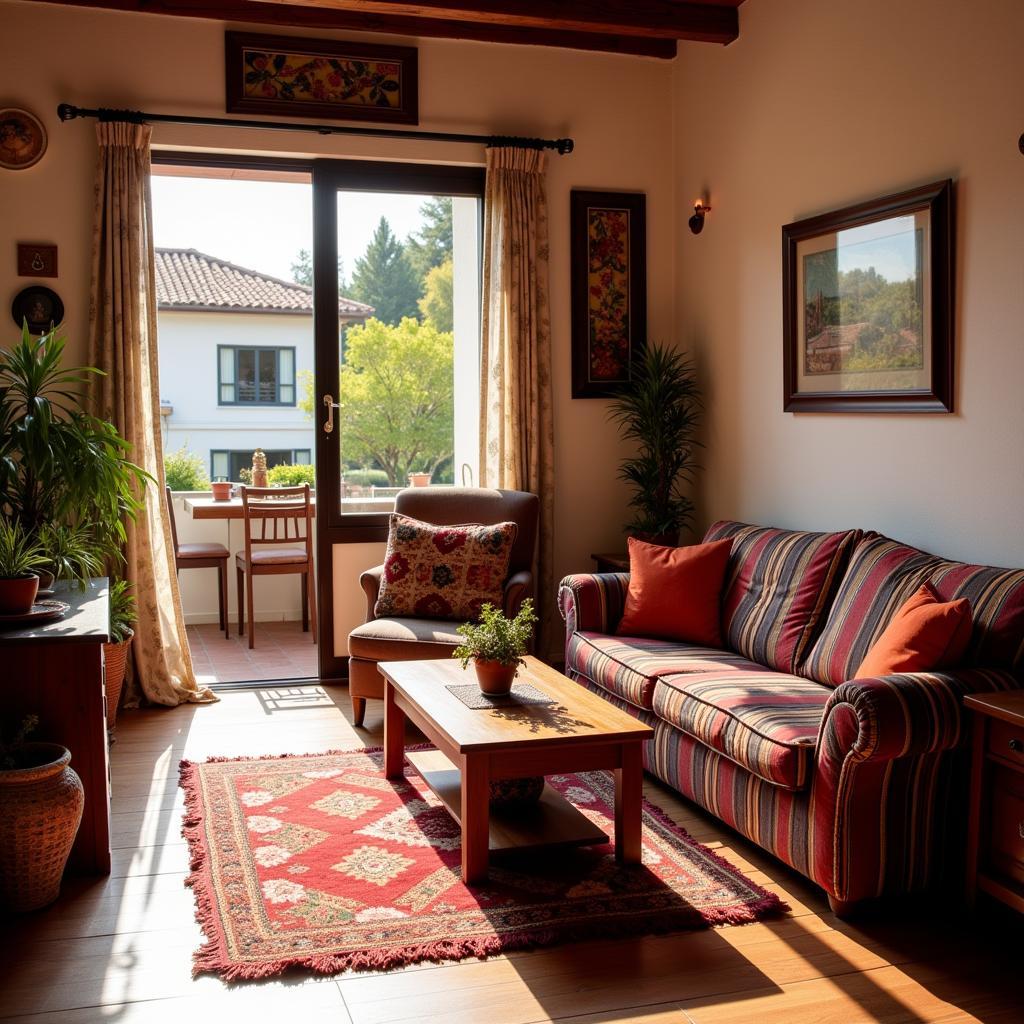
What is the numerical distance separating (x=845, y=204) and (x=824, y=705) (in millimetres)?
2071

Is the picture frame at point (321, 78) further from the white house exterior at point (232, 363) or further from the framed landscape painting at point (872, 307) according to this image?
the white house exterior at point (232, 363)

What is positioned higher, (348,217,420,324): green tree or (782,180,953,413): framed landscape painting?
(348,217,420,324): green tree

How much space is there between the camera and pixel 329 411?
5340 millimetres

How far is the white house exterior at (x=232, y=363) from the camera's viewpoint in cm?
862

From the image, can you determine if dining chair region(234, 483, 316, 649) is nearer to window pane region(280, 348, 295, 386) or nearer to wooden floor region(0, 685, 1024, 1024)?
window pane region(280, 348, 295, 386)

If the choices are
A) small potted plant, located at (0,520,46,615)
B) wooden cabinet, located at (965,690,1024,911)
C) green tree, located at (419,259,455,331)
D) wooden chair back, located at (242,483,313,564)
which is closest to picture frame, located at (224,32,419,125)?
green tree, located at (419,259,455,331)

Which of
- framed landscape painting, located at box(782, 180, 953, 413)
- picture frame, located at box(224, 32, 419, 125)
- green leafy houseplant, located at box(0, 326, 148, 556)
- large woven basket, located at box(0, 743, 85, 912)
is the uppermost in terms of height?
picture frame, located at box(224, 32, 419, 125)

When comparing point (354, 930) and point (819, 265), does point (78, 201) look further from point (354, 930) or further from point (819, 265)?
point (354, 930)

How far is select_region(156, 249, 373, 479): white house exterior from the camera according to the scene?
862 centimetres

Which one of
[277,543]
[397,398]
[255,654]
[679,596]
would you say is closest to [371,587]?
[397,398]

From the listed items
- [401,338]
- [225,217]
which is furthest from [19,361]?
[225,217]

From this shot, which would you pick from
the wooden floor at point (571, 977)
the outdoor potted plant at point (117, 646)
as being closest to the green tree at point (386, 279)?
the outdoor potted plant at point (117, 646)

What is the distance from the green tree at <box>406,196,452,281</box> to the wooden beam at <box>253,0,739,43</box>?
0.86 m

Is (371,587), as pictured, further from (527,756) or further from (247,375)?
(247,375)
